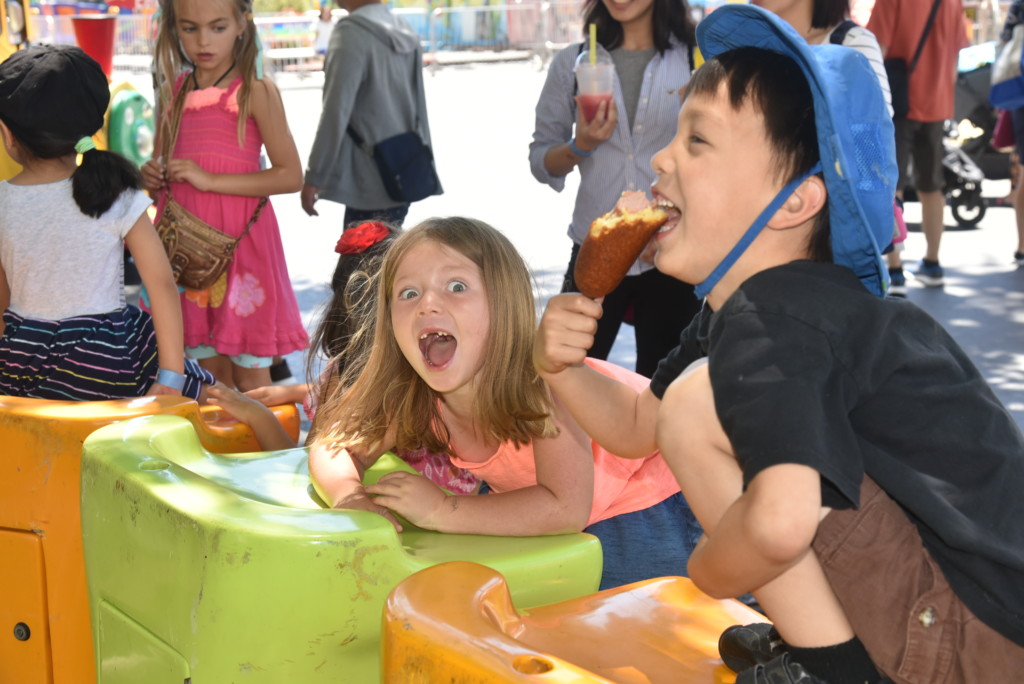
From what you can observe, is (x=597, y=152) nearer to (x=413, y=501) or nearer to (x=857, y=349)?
(x=413, y=501)

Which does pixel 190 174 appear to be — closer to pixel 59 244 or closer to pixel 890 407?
pixel 59 244

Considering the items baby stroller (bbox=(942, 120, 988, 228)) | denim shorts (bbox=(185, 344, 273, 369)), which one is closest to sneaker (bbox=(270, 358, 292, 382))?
denim shorts (bbox=(185, 344, 273, 369))

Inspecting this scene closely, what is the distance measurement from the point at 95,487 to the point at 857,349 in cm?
159

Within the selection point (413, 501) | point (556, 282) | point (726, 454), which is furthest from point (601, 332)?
point (556, 282)

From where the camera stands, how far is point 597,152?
13.1 feet

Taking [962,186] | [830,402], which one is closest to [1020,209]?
[962,186]

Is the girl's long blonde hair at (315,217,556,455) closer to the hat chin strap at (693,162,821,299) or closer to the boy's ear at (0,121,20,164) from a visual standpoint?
the hat chin strap at (693,162,821,299)

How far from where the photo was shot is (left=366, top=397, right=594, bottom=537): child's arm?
2.42m

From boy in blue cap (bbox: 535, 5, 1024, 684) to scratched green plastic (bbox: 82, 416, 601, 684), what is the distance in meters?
0.65

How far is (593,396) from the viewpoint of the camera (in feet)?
6.89

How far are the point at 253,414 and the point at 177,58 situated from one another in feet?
6.26

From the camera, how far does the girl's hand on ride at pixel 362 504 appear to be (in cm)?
241

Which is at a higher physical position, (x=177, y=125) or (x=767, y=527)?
(x=177, y=125)

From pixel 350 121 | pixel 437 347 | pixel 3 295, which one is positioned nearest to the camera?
pixel 437 347
